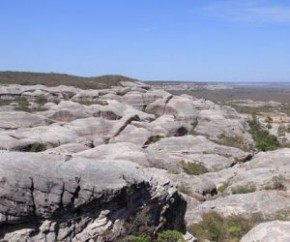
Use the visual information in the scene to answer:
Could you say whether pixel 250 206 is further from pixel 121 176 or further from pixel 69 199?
pixel 69 199

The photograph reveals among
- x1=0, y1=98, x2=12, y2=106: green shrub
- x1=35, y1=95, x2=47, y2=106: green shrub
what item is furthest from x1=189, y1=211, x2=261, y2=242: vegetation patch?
x1=0, y1=98, x2=12, y2=106: green shrub

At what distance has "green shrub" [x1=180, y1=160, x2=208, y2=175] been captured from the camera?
30.6m

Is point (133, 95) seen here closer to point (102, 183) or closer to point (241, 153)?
point (241, 153)

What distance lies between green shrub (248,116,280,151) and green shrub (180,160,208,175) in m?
16.8

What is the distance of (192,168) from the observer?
31.0 meters

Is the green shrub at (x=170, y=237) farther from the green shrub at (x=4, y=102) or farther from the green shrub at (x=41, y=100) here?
the green shrub at (x=4, y=102)

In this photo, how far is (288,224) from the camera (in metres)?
15.2

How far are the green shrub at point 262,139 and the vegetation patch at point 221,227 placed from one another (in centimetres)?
2927

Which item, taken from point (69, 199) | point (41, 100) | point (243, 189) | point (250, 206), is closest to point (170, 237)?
point (69, 199)

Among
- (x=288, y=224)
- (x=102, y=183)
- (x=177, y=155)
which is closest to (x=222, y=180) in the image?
(x=177, y=155)

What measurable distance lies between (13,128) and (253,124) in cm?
3000

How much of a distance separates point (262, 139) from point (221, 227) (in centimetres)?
3575

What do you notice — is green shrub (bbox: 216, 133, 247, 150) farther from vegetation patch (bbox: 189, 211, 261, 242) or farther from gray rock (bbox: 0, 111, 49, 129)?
vegetation patch (bbox: 189, 211, 261, 242)

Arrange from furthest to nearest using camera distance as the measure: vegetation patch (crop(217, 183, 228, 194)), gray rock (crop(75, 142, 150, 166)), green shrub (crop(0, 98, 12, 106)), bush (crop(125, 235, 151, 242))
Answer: green shrub (crop(0, 98, 12, 106)) < gray rock (crop(75, 142, 150, 166)) < vegetation patch (crop(217, 183, 228, 194)) < bush (crop(125, 235, 151, 242))
